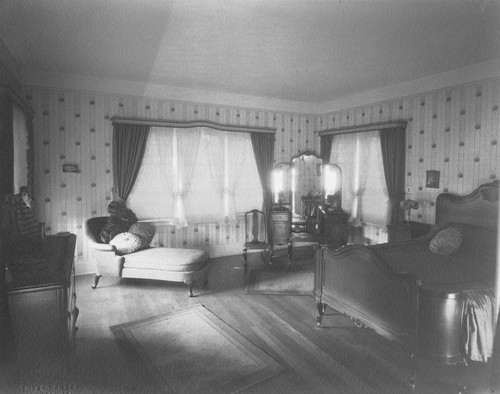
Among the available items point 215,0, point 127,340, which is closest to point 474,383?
point 127,340

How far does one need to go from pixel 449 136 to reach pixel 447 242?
6.02 ft

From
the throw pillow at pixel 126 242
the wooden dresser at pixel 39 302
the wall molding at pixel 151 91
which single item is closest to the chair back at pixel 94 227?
the throw pillow at pixel 126 242

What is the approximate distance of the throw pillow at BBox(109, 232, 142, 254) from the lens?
16.6ft

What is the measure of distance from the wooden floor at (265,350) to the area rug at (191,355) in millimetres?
104

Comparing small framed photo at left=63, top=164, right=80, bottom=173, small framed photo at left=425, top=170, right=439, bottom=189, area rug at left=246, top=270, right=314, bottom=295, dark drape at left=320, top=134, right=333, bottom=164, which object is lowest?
area rug at left=246, top=270, right=314, bottom=295

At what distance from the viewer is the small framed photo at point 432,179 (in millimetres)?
5434

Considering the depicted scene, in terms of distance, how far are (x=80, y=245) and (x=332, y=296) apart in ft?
13.4

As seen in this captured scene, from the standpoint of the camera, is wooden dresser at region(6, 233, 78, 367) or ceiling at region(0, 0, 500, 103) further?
ceiling at region(0, 0, 500, 103)

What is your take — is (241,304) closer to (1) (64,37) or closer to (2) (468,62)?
(1) (64,37)

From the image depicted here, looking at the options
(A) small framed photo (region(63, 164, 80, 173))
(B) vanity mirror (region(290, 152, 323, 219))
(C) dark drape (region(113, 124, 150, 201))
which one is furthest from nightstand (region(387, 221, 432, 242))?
(A) small framed photo (region(63, 164, 80, 173))

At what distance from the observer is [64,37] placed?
12.7 ft

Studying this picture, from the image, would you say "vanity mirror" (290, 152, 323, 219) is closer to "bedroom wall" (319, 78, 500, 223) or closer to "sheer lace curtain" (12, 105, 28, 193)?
"bedroom wall" (319, 78, 500, 223)

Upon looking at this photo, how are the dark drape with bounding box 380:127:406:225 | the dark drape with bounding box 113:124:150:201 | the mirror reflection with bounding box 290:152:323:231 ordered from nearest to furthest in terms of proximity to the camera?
1. the dark drape with bounding box 113:124:150:201
2. the dark drape with bounding box 380:127:406:225
3. the mirror reflection with bounding box 290:152:323:231

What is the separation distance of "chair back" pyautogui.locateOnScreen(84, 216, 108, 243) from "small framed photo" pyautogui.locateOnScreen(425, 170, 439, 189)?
16.4 ft
